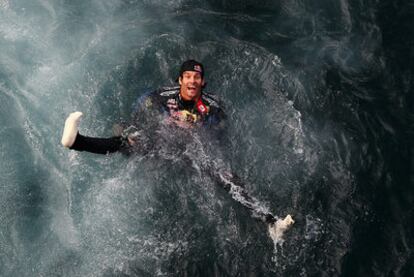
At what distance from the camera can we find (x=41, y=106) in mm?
8797

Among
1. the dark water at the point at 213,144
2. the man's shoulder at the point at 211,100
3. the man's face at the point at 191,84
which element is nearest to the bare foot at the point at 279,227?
the dark water at the point at 213,144

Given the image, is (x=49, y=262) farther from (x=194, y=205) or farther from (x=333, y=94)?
(x=333, y=94)

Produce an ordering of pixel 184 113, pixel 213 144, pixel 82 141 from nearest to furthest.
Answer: pixel 82 141
pixel 184 113
pixel 213 144

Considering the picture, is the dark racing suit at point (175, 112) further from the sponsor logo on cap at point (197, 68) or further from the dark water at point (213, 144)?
the sponsor logo on cap at point (197, 68)

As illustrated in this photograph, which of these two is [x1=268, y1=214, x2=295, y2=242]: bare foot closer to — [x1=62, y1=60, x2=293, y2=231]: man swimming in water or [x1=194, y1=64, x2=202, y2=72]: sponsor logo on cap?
[x1=62, y1=60, x2=293, y2=231]: man swimming in water

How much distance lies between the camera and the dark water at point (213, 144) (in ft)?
23.6

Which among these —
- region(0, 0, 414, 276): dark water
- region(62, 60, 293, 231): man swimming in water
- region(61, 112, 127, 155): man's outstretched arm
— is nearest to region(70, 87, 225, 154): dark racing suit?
region(62, 60, 293, 231): man swimming in water

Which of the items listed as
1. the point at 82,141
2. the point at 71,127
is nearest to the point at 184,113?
the point at 82,141

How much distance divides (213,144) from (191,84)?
1.07 meters

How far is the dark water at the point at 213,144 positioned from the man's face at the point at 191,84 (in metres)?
0.77

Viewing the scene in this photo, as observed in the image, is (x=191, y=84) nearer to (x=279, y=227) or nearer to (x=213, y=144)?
(x=213, y=144)

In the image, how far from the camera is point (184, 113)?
26.3 feet

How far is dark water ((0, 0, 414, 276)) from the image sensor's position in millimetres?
7180

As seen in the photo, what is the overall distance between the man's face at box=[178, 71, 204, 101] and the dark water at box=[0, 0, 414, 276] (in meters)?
0.77
